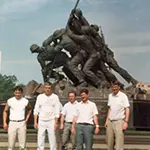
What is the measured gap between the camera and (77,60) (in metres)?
24.6

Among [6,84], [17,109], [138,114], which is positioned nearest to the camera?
[17,109]

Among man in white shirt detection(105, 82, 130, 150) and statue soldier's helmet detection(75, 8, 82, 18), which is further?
statue soldier's helmet detection(75, 8, 82, 18)

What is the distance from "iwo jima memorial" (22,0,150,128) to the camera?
24.0 meters

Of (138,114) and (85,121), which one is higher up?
(138,114)

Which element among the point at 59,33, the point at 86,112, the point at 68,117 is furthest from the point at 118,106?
the point at 59,33

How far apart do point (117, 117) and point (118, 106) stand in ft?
0.84

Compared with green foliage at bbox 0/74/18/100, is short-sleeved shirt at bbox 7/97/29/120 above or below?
below

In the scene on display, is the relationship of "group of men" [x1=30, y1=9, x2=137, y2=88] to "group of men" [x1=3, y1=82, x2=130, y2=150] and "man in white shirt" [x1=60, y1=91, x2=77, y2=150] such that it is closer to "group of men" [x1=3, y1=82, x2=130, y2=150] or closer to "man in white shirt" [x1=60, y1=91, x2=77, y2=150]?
"man in white shirt" [x1=60, y1=91, x2=77, y2=150]

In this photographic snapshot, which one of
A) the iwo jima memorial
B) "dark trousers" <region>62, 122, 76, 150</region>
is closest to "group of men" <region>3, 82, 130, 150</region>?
"dark trousers" <region>62, 122, 76, 150</region>

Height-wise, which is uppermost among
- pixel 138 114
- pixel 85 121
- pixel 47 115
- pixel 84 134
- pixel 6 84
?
pixel 6 84

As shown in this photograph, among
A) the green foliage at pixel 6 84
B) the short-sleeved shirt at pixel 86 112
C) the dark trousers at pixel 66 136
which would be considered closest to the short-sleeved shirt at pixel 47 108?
the short-sleeved shirt at pixel 86 112

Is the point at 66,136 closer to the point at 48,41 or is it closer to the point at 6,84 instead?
the point at 48,41

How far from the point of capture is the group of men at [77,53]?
78.5ft

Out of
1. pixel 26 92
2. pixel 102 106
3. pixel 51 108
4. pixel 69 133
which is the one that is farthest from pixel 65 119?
pixel 26 92
